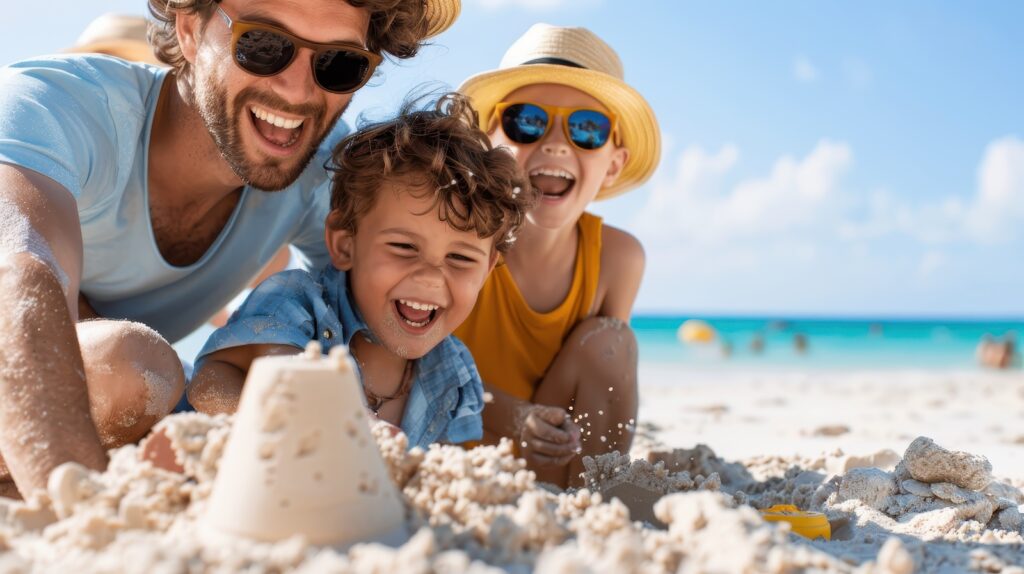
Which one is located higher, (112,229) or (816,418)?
(112,229)

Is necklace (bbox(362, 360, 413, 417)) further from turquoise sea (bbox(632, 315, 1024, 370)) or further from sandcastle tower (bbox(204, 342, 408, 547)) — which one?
turquoise sea (bbox(632, 315, 1024, 370))

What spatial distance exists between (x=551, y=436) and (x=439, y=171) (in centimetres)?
98

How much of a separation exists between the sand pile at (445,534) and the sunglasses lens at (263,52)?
165 cm

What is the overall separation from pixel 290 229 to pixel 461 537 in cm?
239

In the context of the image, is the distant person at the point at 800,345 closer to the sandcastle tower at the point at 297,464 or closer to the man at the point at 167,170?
the man at the point at 167,170

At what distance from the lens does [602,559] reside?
1.28 meters

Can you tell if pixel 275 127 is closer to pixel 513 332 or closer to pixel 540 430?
pixel 513 332

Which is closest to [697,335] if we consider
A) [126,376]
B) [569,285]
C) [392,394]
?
[569,285]

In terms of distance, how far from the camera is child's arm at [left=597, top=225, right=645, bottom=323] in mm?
3924

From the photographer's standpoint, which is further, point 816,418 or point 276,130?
point 816,418

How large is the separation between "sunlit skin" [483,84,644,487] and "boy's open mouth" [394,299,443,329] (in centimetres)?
51

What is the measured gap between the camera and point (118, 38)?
4.65 m

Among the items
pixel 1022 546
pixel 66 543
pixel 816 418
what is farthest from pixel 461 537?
pixel 816 418

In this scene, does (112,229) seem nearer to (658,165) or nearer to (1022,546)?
(658,165)
